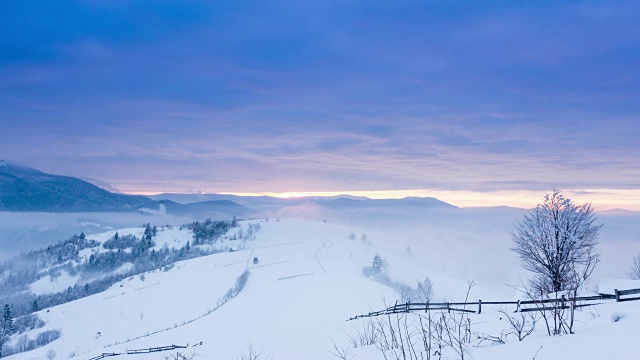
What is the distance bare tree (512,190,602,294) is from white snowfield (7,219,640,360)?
7968mm

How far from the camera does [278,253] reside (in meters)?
134

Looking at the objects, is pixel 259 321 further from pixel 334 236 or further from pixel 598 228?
pixel 334 236

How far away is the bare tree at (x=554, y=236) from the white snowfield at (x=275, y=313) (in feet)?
26.1

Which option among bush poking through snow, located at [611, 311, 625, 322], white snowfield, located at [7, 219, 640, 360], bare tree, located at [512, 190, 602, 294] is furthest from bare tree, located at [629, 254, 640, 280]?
bush poking through snow, located at [611, 311, 625, 322]

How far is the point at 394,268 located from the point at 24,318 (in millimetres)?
108693

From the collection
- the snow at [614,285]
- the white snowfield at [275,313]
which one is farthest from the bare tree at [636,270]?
the snow at [614,285]

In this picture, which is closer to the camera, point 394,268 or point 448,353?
point 448,353

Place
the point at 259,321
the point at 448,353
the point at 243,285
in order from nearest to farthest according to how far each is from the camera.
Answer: the point at 448,353 → the point at 259,321 → the point at 243,285

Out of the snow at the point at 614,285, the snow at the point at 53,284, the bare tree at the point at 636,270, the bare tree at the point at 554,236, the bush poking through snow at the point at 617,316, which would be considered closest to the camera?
the bush poking through snow at the point at 617,316

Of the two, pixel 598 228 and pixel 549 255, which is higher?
pixel 598 228

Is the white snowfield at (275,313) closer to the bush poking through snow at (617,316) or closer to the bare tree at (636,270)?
the bush poking through snow at (617,316)

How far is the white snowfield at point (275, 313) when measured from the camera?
344 inches

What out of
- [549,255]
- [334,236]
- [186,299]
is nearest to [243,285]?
[186,299]

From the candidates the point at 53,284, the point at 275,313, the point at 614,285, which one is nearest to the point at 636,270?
the point at 275,313
